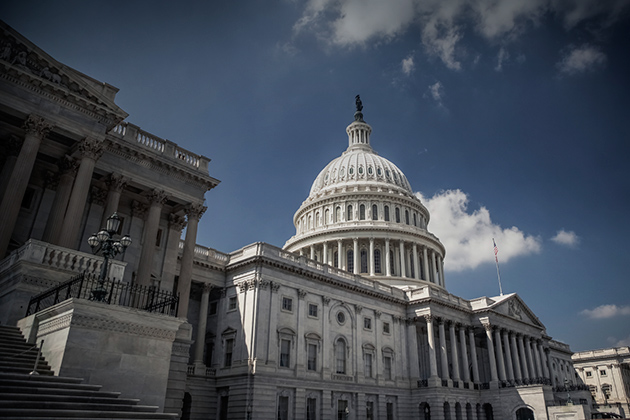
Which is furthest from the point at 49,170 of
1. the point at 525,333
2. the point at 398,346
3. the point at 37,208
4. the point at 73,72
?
the point at 525,333

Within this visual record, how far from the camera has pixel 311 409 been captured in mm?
43000

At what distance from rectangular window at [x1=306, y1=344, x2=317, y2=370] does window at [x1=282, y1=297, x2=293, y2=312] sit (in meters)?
4.03

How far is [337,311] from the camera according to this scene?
162 ft

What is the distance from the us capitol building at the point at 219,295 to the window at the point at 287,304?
0.44 ft

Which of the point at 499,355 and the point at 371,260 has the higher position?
the point at 371,260

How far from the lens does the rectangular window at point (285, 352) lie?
4231 centimetres

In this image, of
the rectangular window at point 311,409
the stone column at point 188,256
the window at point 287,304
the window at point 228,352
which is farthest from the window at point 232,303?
the stone column at point 188,256

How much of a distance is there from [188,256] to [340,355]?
22957mm

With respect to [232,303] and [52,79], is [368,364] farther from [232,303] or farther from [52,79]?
[52,79]

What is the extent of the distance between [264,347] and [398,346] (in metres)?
20.4

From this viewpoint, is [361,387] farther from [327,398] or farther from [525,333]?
[525,333]

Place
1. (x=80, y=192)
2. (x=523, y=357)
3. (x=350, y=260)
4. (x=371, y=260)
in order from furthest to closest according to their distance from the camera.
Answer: (x=350, y=260), (x=371, y=260), (x=523, y=357), (x=80, y=192)

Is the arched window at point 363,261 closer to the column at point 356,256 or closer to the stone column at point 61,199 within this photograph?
the column at point 356,256

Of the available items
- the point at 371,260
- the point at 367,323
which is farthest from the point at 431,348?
the point at 371,260
